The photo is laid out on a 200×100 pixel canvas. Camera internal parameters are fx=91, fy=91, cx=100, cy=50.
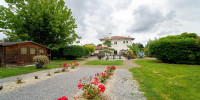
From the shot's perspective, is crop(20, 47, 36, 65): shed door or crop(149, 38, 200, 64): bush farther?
crop(20, 47, 36, 65): shed door

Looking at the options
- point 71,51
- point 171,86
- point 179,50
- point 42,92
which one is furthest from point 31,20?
point 179,50

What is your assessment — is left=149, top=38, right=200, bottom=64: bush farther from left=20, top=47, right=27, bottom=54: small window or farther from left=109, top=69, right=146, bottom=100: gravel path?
left=20, top=47, right=27, bottom=54: small window

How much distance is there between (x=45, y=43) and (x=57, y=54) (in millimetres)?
3940

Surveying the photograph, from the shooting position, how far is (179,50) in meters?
11.5

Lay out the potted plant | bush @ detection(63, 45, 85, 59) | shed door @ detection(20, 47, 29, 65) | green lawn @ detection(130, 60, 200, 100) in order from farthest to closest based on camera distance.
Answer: bush @ detection(63, 45, 85, 59), shed door @ detection(20, 47, 29, 65), the potted plant, green lawn @ detection(130, 60, 200, 100)

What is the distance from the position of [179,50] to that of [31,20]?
2191cm

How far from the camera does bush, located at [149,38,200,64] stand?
35.5ft

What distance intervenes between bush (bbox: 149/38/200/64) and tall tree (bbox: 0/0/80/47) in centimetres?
1565

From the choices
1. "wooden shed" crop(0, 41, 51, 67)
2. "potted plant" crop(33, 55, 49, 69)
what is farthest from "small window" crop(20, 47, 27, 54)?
"potted plant" crop(33, 55, 49, 69)

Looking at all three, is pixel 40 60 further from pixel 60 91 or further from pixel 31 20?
pixel 31 20

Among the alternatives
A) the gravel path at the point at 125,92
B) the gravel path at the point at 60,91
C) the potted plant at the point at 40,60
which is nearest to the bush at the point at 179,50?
the gravel path at the point at 60,91

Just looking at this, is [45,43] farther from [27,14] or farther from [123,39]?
[123,39]

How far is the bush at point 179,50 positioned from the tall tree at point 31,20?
15654 mm

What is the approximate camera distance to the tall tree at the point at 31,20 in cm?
1432
